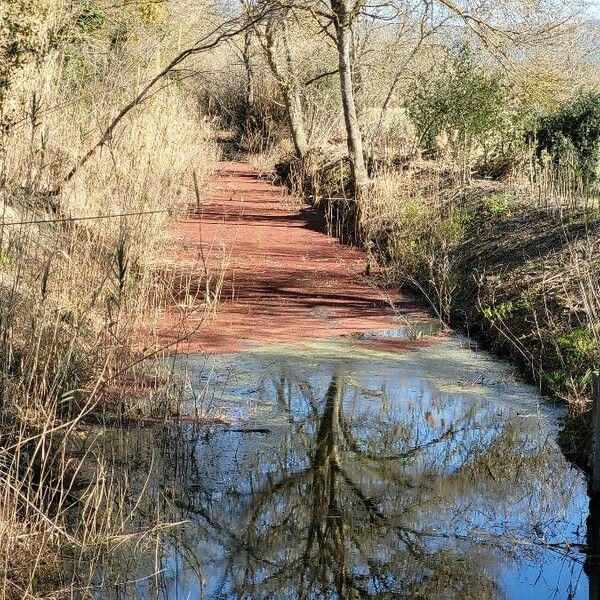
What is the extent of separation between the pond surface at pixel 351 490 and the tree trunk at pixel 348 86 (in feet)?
25.8

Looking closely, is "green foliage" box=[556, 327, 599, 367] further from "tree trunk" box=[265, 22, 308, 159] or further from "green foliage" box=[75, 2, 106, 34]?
"tree trunk" box=[265, 22, 308, 159]

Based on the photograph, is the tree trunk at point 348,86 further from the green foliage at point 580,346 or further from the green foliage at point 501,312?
the green foliage at point 580,346

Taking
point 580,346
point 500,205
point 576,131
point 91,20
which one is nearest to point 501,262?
point 500,205

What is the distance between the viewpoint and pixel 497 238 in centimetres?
1164

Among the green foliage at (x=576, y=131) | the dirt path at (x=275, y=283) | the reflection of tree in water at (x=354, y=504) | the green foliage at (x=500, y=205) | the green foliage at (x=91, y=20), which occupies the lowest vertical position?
the reflection of tree in water at (x=354, y=504)

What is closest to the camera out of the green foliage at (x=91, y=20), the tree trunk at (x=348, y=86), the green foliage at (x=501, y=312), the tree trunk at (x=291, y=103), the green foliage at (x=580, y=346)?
the green foliage at (x=580, y=346)

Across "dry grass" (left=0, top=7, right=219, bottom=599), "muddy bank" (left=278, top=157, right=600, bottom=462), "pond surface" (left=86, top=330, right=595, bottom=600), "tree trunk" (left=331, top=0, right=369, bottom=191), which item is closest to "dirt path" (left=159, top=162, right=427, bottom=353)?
"muddy bank" (left=278, top=157, right=600, bottom=462)

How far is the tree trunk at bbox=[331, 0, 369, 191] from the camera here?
15.2 metres

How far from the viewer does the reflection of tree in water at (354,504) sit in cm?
477

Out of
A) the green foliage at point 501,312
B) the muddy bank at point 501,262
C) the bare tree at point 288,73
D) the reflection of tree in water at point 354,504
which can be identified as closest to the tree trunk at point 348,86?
the muddy bank at point 501,262

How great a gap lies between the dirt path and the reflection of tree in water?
37.6 inches

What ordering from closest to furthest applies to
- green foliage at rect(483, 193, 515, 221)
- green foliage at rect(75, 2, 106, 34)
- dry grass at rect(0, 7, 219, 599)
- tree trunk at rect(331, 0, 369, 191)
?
1. dry grass at rect(0, 7, 219, 599)
2. green foliage at rect(483, 193, 515, 221)
3. tree trunk at rect(331, 0, 369, 191)
4. green foliage at rect(75, 2, 106, 34)

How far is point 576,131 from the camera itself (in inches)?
672

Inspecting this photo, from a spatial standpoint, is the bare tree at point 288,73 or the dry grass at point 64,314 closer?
the dry grass at point 64,314
